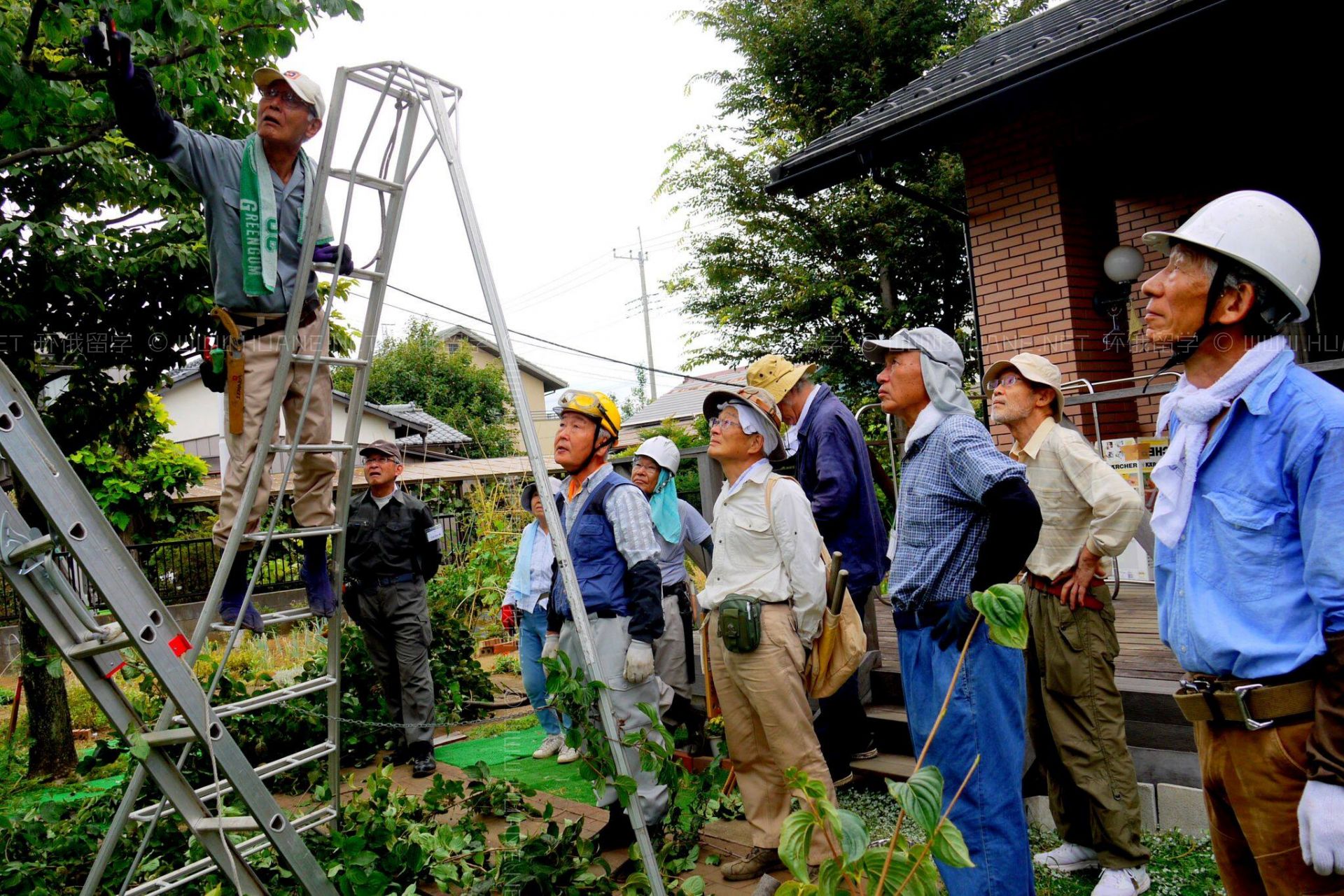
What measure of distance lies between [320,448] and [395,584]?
2744 mm

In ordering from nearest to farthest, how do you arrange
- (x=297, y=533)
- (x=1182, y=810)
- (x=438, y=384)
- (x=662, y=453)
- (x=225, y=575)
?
1. (x=225, y=575)
2. (x=297, y=533)
3. (x=1182, y=810)
4. (x=662, y=453)
5. (x=438, y=384)

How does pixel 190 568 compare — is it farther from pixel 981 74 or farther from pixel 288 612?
pixel 981 74

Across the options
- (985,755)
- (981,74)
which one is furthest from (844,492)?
(981,74)

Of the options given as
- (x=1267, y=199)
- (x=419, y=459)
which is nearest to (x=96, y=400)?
(x=1267, y=199)

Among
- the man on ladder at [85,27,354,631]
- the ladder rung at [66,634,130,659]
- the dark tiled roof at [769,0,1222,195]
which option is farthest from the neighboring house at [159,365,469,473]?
the ladder rung at [66,634,130,659]

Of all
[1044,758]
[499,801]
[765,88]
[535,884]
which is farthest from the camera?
[765,88]

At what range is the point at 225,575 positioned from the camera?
3.24 meters

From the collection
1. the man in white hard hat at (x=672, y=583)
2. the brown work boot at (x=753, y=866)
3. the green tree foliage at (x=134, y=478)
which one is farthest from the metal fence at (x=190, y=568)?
the brown work boot at (x=753, y=866)

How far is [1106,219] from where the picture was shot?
7027 millimetres

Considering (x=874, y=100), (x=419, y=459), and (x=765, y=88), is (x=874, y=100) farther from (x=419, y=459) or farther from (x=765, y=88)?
(x=419, y=459)

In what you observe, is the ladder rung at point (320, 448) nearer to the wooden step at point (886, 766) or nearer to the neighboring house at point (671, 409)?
the wooden step at point (886, 766)

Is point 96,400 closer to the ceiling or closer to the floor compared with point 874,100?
closer to the floor

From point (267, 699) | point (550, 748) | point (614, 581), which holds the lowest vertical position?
point (550, 748)

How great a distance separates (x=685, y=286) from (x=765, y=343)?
189 cm
